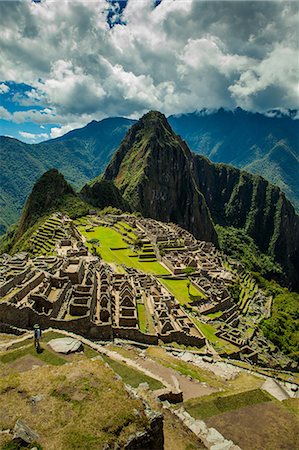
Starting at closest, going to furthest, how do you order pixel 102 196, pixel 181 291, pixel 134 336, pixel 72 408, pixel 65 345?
pixel 72 408 < pixel 65 345 < pixel 134 336 < pixel 181 291 < pixel 102 196

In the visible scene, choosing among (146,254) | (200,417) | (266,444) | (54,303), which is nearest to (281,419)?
(266,444)

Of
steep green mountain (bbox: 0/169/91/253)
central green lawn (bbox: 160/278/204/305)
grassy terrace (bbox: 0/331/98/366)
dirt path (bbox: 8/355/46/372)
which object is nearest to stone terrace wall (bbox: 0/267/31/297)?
grassy terrace (bbox: 0/331/98/366)

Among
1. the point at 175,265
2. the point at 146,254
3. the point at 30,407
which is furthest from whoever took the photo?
the point at 146,254

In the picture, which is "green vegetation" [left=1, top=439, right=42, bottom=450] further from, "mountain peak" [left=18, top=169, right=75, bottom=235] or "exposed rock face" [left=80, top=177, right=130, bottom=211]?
"exposed rock face" [left=80, top=177, right=130, bottom=211]

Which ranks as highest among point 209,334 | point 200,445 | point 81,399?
point 81,399

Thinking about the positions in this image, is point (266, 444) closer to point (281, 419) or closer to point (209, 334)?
point (281, 419)

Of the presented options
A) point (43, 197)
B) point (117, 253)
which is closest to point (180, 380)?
point (117, 253)

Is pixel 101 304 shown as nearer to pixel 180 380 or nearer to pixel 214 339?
pixel 180 380
